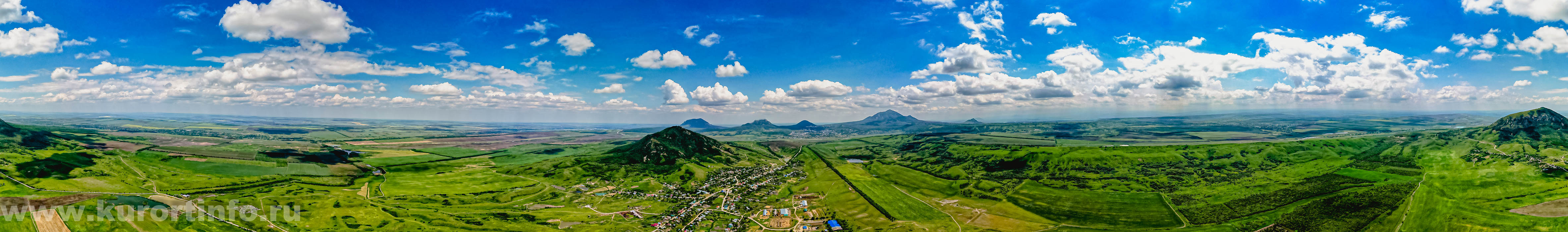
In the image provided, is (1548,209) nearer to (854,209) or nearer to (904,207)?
(904,207)

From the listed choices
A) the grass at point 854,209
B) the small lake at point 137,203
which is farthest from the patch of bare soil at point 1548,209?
the small lake at point 137,203

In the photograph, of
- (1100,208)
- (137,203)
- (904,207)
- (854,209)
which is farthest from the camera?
(904,207)

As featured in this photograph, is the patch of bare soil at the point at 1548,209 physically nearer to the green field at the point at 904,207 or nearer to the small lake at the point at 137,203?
the green field at the point at 904,207

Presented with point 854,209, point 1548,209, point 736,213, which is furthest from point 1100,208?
point 736,213

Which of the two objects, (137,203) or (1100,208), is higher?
(137,203)

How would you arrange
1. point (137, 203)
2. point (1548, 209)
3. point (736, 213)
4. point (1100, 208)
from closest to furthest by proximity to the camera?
point (137, 203)
point (1548, 209)
point (736, 213)
point (1100, 208)

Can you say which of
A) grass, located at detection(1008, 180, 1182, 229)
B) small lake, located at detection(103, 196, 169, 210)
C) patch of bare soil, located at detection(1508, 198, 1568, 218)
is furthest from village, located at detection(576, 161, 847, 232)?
patch of bare soil, located at detection(1508, 198, 1568, 218)

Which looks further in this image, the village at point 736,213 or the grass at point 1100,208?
the grass at point 1100,208
